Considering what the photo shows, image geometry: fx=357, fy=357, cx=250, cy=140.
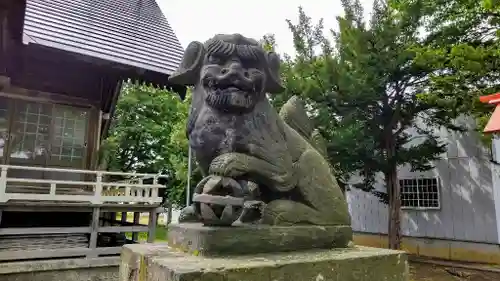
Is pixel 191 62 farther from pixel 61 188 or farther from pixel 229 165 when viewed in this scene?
pixel 61 188

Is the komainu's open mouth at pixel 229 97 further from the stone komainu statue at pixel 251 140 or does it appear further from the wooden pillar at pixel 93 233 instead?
the wooden pillar at pixel 93 233

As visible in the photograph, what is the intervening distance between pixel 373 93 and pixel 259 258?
6.64 meters

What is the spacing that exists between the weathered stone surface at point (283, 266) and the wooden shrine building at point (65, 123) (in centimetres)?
535

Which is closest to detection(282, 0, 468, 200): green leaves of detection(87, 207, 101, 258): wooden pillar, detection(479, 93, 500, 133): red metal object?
detection(479, 93, 500, 133): red metal object

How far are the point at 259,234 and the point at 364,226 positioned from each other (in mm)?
10981

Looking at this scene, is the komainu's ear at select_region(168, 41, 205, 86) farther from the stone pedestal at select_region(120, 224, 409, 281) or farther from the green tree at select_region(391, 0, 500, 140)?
the green tree at select_region(391, 0, 500, 140)

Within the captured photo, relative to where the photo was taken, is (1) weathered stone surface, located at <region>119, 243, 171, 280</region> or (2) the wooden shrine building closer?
(1) weathered stone surface, located at <region>119, 243, 171, 280</region>

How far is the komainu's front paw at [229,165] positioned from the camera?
1.93m

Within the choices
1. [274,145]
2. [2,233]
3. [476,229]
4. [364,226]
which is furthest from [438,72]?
[2,233]

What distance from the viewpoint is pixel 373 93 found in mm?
7688

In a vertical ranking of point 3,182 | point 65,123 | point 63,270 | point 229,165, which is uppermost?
point 65,123

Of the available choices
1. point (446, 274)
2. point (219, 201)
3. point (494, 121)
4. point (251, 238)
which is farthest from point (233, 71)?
point (446, 274)

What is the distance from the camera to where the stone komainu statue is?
206cm

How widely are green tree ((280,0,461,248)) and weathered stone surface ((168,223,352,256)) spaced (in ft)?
19.0
